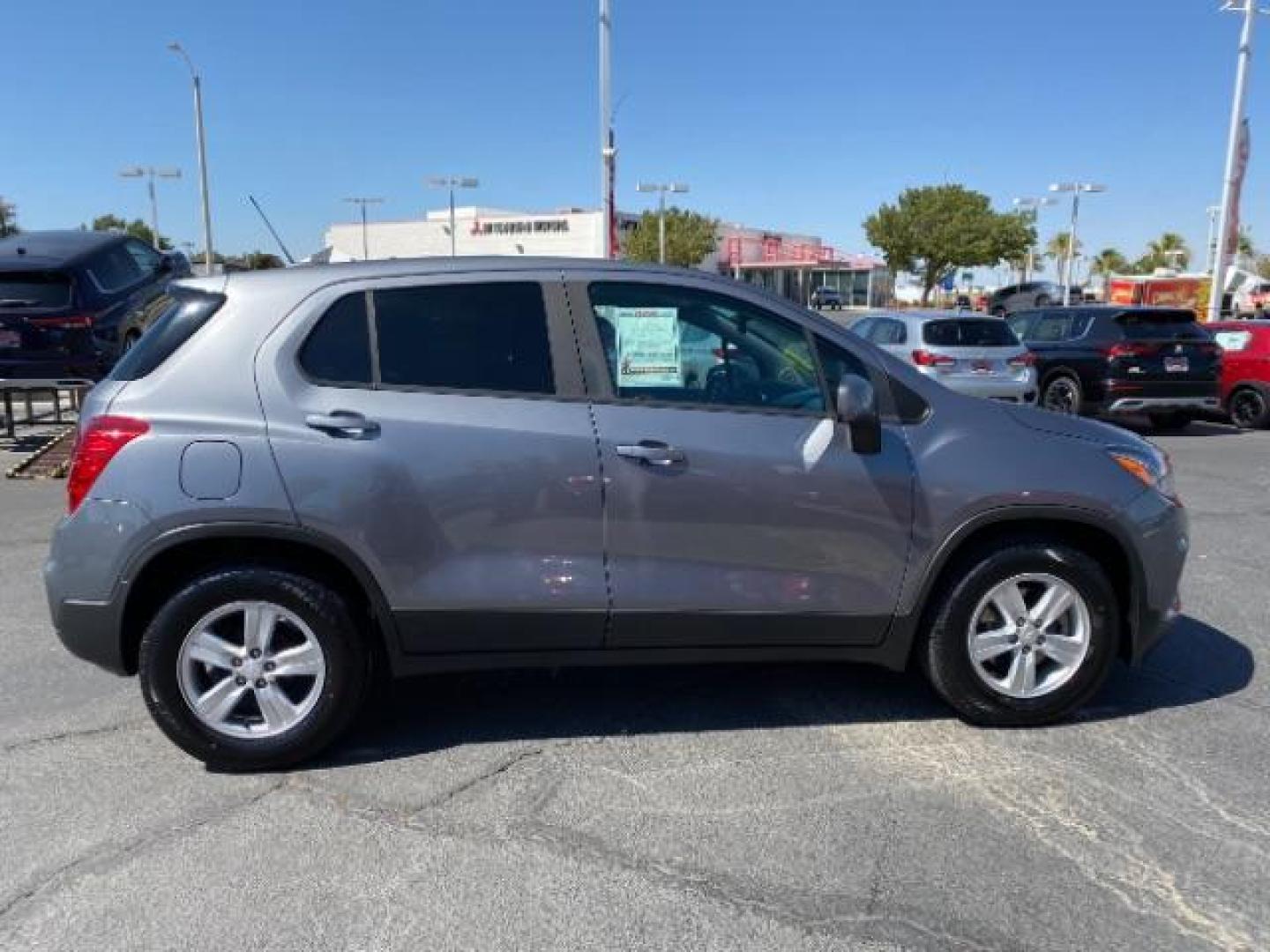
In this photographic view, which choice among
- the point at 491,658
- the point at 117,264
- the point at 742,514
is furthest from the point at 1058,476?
the point at 117,264

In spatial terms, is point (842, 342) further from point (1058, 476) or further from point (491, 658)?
point (491, 658)

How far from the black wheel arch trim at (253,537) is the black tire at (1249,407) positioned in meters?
13.9

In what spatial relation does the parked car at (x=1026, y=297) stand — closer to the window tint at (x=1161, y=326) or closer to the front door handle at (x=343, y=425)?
the window tint at (x=1161, y=326)

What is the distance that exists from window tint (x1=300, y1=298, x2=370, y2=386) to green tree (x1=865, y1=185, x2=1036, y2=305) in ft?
185

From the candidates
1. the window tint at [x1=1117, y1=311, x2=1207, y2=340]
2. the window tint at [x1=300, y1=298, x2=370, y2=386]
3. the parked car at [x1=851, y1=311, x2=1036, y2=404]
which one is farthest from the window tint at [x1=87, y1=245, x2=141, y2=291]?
the window tint at [x1=1117, y1=311, x2=1207, y2=340]

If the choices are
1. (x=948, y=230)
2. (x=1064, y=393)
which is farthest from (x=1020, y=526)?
(x=948, y=230)

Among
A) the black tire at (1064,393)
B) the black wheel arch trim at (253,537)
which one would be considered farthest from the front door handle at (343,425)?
the black tire at (1064,393)

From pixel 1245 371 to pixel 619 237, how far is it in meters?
59.2

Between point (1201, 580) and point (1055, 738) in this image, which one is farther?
point (1201, 580)

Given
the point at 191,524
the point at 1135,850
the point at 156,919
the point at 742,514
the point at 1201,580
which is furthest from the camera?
the point at 1201,580

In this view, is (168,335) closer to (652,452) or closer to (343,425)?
(343,425)

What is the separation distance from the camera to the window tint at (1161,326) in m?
12.5

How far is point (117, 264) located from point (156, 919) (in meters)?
9.81

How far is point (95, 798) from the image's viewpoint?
3.31 m
